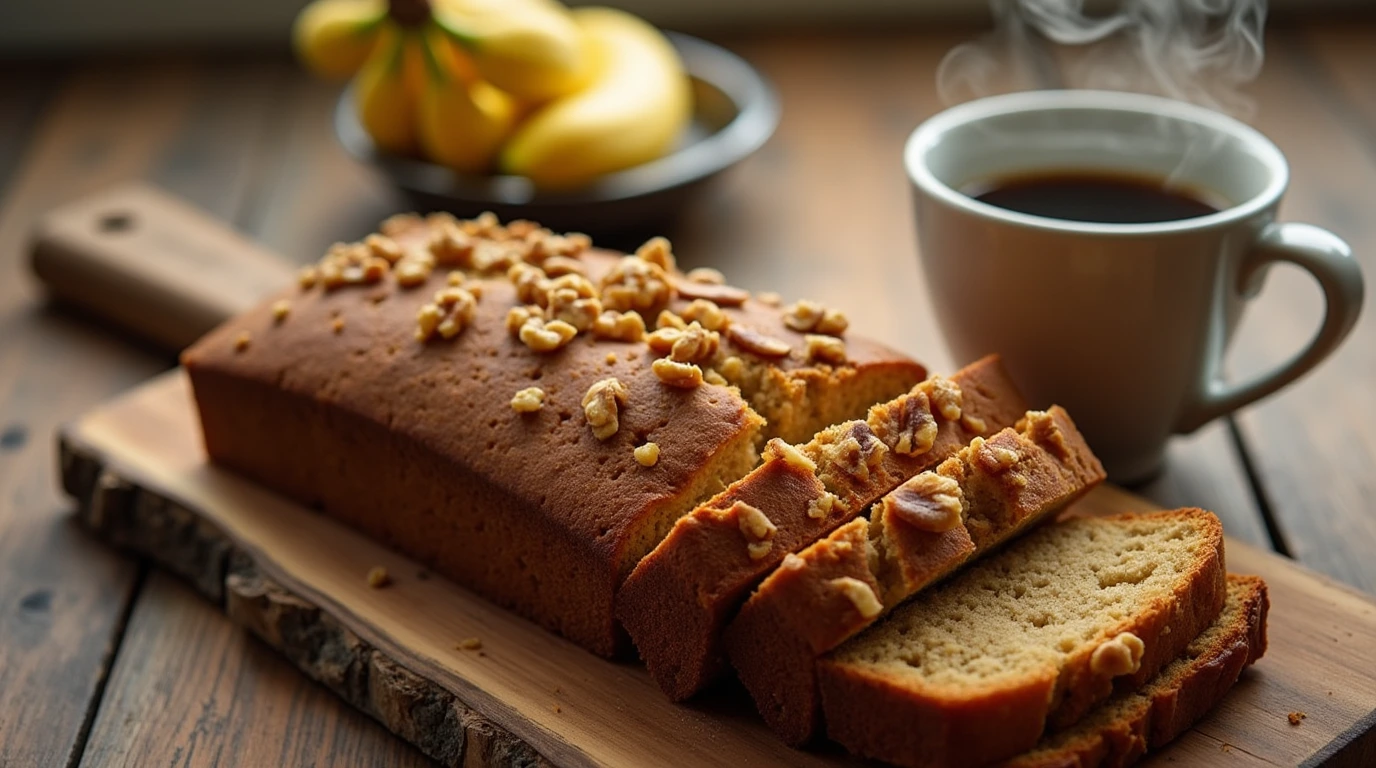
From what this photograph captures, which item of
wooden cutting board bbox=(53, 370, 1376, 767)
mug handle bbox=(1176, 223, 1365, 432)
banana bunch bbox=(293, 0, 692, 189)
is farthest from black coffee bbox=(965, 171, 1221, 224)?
banana bunch bbox=(293, 0, 692, 189)

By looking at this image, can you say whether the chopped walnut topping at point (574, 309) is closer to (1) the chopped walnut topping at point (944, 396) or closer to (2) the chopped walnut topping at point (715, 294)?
(2) the chopped walnut topping at point (715, 294)

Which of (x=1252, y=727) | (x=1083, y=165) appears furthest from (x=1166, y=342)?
(x=1252, y=727)

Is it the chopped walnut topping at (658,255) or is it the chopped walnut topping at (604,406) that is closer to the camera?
the chopped walnut topping at (604,406)

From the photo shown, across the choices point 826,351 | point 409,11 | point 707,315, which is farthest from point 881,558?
point 409,11

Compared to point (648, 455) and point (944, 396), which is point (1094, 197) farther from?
point (648, 455)

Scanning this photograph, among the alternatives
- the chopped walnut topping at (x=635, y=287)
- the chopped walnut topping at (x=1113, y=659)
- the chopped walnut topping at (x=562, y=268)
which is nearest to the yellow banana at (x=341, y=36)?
the chopped walnut topping at (x=562, y=268)

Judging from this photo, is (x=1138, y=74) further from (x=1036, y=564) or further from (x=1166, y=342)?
(x=1036, y=564)

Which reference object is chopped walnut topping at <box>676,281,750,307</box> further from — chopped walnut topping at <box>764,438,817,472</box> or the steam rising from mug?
the steam rising from mug
